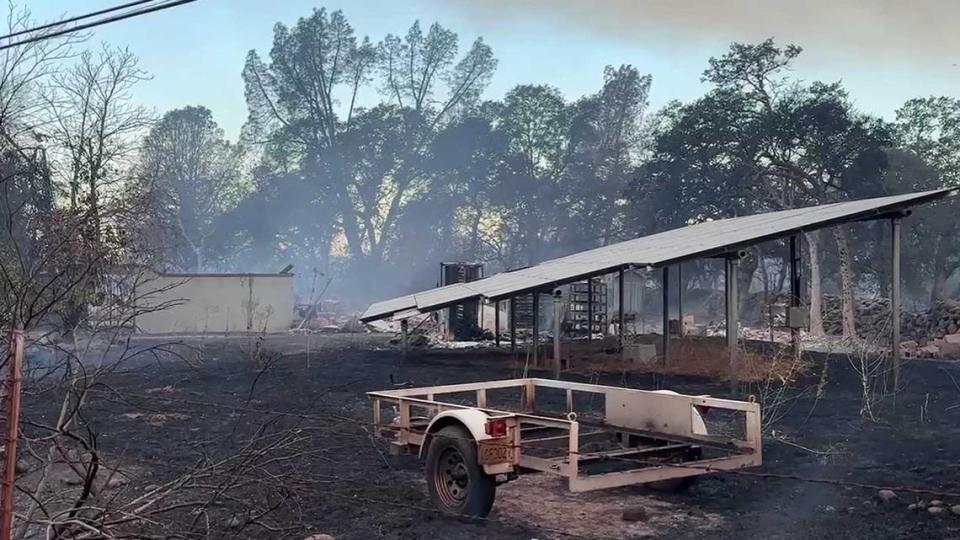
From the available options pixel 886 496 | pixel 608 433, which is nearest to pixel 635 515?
pixel 608 433

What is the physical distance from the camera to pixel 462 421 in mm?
6793

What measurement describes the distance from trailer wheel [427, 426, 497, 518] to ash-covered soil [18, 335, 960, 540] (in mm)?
146

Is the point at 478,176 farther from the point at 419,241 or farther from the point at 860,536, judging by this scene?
the point at 860,536

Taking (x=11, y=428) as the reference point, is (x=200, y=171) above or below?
above

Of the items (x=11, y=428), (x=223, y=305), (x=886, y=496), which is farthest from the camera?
(x=223, y=305)

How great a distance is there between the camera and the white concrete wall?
34.0 m

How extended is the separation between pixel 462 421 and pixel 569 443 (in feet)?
3.17

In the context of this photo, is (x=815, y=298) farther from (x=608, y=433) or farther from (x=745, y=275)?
(x=608, y=433)

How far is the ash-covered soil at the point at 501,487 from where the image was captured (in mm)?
6457

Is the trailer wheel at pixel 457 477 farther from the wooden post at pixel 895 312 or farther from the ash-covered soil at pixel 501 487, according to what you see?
the wooden post at pixel 895 312

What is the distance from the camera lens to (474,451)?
667 centimetres

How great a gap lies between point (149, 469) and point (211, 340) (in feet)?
69.4

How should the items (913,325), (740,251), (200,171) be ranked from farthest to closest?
(200,171), (913,325), (740,251)

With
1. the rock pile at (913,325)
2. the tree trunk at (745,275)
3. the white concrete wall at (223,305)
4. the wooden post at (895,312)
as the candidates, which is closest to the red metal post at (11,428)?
the wooden post at (895,312)
